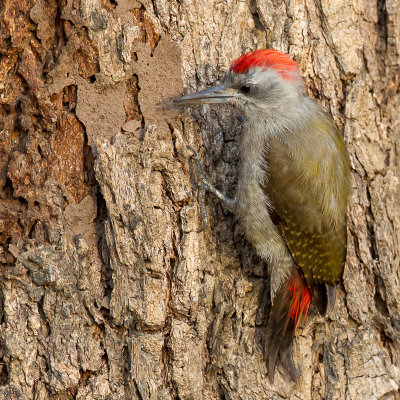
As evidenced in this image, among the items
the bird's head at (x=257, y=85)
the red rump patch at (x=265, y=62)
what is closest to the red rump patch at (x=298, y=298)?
the bird's head at (x=257, y=85)

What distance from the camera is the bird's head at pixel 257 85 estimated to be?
2934 millimetres

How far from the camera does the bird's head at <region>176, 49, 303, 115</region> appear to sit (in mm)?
2934

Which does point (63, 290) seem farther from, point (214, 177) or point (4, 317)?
point (214, 177)

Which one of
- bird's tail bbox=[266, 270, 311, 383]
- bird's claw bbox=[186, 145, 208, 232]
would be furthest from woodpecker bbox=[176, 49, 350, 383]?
bird's claw bbox=[186, 145, 208, 232]

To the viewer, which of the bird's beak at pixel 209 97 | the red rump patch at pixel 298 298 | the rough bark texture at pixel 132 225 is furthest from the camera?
the red rump patch at pixel 298 298

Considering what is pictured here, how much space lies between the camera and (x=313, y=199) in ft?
10.2

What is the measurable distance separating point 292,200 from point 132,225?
0.89 m

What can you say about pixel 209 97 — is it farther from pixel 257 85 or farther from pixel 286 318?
pixel 286 318

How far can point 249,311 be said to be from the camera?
3.03 metres

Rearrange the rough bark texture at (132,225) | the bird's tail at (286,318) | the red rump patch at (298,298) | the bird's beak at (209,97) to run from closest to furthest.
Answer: the rough bark texture at (132,225)
the bird's beak at (209,97)
the bird's tail at (286,318)
the red rump patch at (298,298)

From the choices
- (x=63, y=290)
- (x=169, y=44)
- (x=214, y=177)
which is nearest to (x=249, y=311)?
(x=214, y=177)

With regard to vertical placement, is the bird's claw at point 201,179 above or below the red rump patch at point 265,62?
below

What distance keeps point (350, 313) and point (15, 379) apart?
1764mm

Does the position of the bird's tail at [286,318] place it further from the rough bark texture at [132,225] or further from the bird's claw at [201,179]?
the bird's claw at [201,179]
